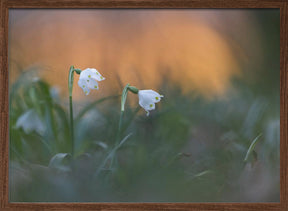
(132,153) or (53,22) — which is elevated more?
(53,22)

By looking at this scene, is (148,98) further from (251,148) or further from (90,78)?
(251,148)

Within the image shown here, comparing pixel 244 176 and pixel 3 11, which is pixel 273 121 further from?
pixel 3 11

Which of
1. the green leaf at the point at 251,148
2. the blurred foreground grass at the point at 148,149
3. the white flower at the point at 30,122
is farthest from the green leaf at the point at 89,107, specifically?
→ the green leaf at the point at 251,148

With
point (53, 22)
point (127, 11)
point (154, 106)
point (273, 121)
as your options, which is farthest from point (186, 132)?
point (53, 22)

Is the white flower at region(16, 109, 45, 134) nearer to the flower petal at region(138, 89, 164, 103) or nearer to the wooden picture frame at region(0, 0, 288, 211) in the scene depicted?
the wooden picture frame at region(0, 0, 288, 211)

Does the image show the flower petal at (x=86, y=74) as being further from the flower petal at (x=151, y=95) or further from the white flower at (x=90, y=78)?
the flower petal at (x=151, y=95)

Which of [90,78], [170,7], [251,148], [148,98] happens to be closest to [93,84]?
[90,78]

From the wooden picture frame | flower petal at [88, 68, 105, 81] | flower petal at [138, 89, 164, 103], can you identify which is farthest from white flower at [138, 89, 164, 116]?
the wooden picture frame
